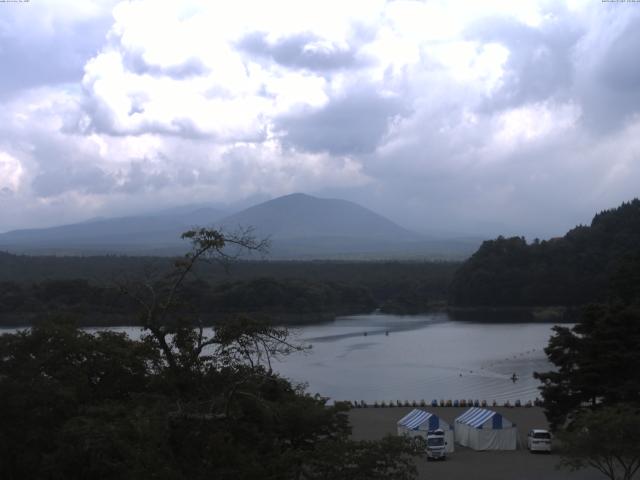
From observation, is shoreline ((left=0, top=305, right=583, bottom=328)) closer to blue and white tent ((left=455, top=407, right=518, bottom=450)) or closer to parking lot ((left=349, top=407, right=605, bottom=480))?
parking lot ((left=349, top=407, right=605, bottom=480))

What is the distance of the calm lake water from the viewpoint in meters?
23.5

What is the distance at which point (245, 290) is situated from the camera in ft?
150

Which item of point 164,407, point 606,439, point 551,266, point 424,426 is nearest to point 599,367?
point 424,426

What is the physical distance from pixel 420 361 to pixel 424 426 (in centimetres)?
1580

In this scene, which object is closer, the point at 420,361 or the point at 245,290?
the point at 420,361

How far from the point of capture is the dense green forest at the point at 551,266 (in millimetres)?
48844

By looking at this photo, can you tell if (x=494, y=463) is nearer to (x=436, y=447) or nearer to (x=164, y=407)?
(x=436, y=447)

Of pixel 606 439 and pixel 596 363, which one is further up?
pixel 596 363

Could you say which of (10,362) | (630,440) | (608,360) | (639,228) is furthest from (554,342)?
(639,228)

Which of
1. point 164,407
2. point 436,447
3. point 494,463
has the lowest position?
point 494,463

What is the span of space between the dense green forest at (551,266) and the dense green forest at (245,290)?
15.7 ft

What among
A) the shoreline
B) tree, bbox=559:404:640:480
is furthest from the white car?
the shoreline

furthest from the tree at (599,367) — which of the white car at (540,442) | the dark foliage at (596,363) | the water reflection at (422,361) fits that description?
the water reflection at (422,361)

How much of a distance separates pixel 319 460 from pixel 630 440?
4.66 meters
